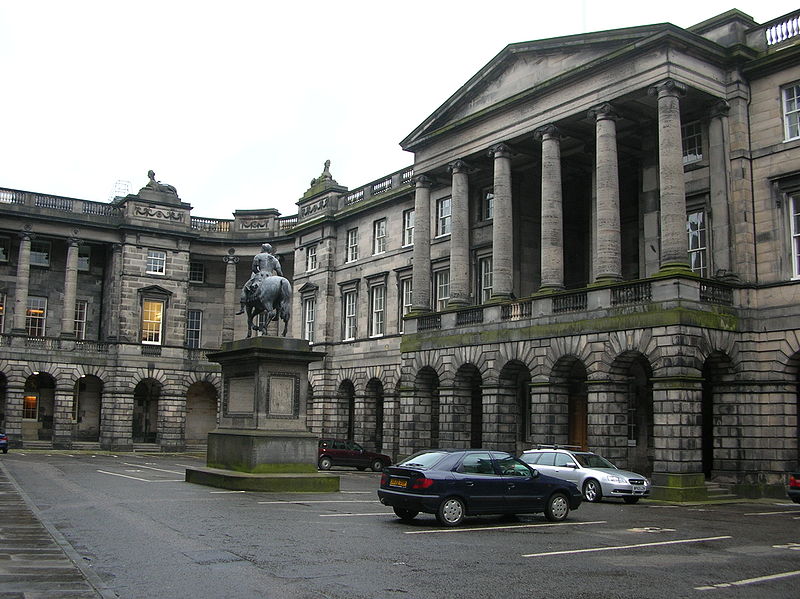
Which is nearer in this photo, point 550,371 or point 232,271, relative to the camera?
point 550,371

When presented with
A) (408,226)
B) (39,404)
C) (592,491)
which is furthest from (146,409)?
(592,491)

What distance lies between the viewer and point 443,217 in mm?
45906

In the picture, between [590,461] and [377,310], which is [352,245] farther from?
[590,461]

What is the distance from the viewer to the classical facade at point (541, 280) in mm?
29312

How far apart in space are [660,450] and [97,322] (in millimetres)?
45782

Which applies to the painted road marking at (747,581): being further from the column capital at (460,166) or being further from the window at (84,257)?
the window at (84,257)

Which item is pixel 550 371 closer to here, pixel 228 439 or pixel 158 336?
pixel 228 439

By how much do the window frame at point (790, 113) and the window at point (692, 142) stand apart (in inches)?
124

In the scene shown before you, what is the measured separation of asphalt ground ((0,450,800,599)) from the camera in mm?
10508

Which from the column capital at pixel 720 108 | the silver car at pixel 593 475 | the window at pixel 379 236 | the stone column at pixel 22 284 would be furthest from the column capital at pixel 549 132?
the stone column at pixel 22 284

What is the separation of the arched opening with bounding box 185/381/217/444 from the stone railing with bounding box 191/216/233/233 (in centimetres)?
1175

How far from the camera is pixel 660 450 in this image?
91.2 feet

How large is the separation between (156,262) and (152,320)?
423 cm

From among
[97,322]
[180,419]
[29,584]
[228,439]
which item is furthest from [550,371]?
[97,322]
